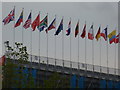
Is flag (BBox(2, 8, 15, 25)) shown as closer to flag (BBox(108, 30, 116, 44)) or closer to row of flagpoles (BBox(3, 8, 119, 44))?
row of flagpoles (BBox(3, 8, 119, 44))

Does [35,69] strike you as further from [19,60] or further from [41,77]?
[19,60]

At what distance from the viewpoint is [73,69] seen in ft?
219

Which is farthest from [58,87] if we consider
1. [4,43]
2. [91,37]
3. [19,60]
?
[91,37]

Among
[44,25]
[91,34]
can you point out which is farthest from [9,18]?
[91,34]

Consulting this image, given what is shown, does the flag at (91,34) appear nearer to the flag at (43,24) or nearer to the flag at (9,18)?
the flag at (43,24)

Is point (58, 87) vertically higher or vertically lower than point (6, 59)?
lower

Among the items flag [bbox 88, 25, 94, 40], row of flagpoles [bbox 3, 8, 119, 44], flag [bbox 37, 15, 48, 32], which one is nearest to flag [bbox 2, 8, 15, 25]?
row of flagpoles [bbox 3, 8, 119, 44]

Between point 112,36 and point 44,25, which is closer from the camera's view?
point 44,25

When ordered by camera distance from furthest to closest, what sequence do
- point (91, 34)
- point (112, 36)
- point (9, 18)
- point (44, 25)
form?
point (112, 36) → point (91, 34) → point (44, 25) → point (9, 18)

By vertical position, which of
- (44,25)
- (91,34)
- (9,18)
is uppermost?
(9,18)

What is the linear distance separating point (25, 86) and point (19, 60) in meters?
5.80

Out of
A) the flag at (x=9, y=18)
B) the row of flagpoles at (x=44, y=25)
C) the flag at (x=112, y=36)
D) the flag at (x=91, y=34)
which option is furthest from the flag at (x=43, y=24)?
the flag at (x=112, y=36)

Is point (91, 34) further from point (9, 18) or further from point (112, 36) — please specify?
point (9, 18)

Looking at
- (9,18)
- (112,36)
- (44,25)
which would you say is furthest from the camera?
(112,36)
